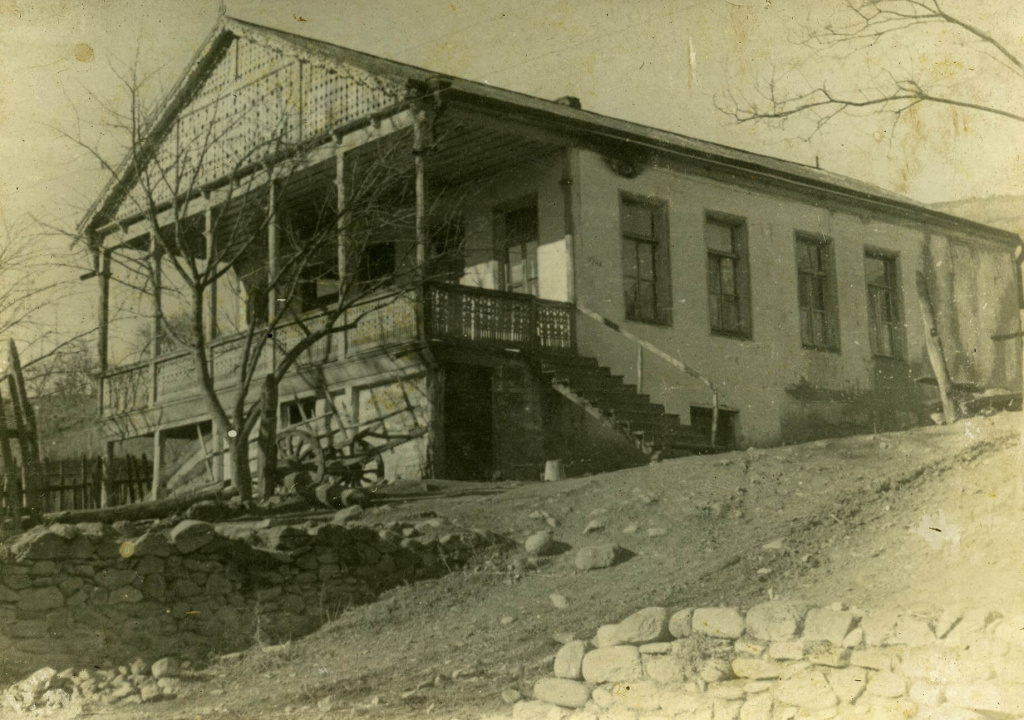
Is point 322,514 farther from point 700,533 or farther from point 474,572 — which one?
point 700,533

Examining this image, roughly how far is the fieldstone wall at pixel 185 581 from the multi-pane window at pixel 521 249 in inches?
295

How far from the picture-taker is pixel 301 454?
1591 cm

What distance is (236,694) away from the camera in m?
9.05

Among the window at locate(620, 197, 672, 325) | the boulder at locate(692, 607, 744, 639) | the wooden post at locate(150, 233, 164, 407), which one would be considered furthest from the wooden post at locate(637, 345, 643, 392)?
the boulder at locate(692, 607, 744, 639)

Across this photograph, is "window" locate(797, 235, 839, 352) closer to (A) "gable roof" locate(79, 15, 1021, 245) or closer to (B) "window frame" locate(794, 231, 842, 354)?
(B) "window frame" locate(794, 231, 842, 354)

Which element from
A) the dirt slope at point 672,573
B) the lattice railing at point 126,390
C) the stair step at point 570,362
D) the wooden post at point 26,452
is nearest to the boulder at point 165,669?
the dirt slope at point 672,573

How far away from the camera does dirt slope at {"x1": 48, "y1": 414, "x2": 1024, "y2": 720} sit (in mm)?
8219

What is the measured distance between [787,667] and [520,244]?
12.0 meters

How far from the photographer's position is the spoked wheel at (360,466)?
15664 millimetres

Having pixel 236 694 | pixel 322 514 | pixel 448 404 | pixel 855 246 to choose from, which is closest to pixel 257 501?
pixel 322 514

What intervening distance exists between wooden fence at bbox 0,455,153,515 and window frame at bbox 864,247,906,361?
14.8 meters

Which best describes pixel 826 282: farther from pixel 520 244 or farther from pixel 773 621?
pixel 773 621

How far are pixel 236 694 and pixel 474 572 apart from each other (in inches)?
111

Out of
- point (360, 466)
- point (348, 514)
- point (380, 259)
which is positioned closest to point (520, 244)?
point (380, 259)
